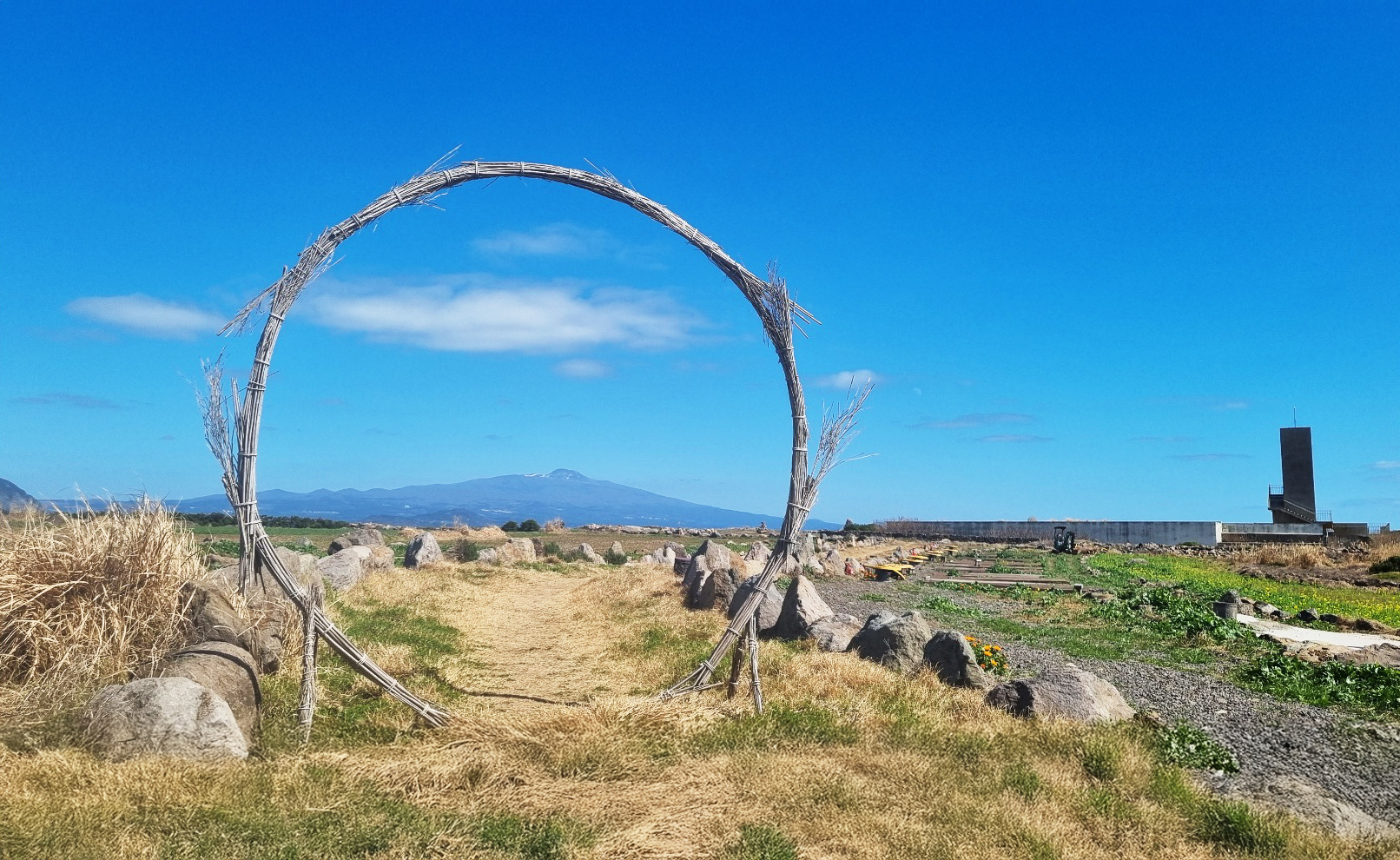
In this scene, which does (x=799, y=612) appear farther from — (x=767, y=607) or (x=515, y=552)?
(x=515, y=552)

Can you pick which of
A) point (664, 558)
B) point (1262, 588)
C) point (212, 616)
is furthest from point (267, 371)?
point (1262, 588)

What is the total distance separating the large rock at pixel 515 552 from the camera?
25.4 m

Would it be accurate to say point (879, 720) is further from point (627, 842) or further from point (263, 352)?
point (263, 352)

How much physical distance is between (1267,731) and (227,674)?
376 inches

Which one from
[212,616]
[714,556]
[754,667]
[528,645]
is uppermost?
[714,556]

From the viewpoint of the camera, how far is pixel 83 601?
7.80m

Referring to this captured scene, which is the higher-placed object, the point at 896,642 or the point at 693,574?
the point at 693,574

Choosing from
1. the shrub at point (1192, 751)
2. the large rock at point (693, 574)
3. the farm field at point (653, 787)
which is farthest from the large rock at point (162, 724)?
the large rock at point (693, 574)

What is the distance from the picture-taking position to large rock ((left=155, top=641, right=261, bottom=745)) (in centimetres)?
694

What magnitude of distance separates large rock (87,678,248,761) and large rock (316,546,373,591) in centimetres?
1032

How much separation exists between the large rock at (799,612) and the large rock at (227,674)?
23.2 ft

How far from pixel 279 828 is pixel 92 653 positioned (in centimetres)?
363

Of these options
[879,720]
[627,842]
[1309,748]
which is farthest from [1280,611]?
[627,842]

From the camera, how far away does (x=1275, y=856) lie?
538 centimetres
